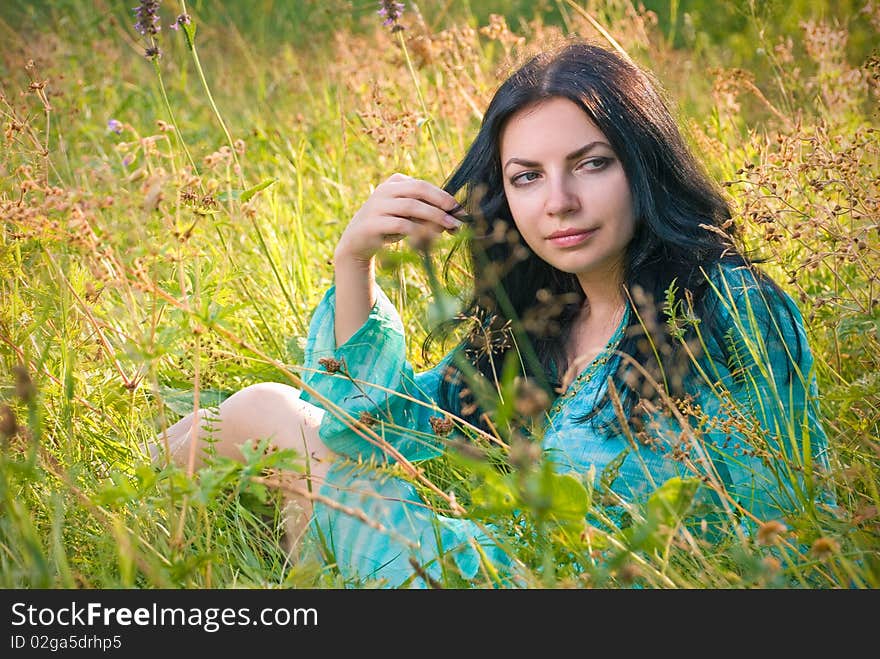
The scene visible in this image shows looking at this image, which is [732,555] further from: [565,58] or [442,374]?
[565,58]

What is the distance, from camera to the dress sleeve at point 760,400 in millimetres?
1527

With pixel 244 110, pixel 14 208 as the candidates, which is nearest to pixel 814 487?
pixel 14 208

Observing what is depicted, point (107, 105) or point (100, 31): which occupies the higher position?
point (100, 31)

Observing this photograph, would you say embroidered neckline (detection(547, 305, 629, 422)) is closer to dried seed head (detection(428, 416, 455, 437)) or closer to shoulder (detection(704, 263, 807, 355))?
shoulder (detection(704, 263, 807, 355))

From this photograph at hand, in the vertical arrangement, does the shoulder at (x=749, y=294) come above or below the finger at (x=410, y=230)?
below

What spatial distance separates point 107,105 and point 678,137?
2983mm

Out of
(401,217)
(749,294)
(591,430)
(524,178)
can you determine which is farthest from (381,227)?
(749,294)

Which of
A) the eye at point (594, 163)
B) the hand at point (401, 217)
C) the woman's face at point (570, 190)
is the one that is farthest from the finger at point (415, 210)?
the eye at point (594, 163)

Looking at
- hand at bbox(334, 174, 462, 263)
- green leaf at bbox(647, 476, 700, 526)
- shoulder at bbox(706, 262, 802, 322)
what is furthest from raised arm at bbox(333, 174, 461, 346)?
green leaf at bbox(647, 476, 700, 526)

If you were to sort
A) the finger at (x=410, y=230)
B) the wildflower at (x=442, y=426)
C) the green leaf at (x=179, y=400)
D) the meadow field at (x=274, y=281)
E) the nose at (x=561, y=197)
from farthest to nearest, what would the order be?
the green leaf at (x=179, y=400), the finger at (x=410, y=230), the nose at (x=561, y=197), the wildflower at (x=442, y=426), the meadow field at (x=274, y=281)

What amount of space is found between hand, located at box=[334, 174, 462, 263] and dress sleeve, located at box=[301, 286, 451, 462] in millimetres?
176

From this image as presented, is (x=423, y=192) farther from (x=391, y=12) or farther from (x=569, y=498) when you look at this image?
(x=569, y=498)

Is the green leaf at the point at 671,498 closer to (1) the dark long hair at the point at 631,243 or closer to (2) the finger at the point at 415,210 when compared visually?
(1) the dark long hair at the point at 631,243
